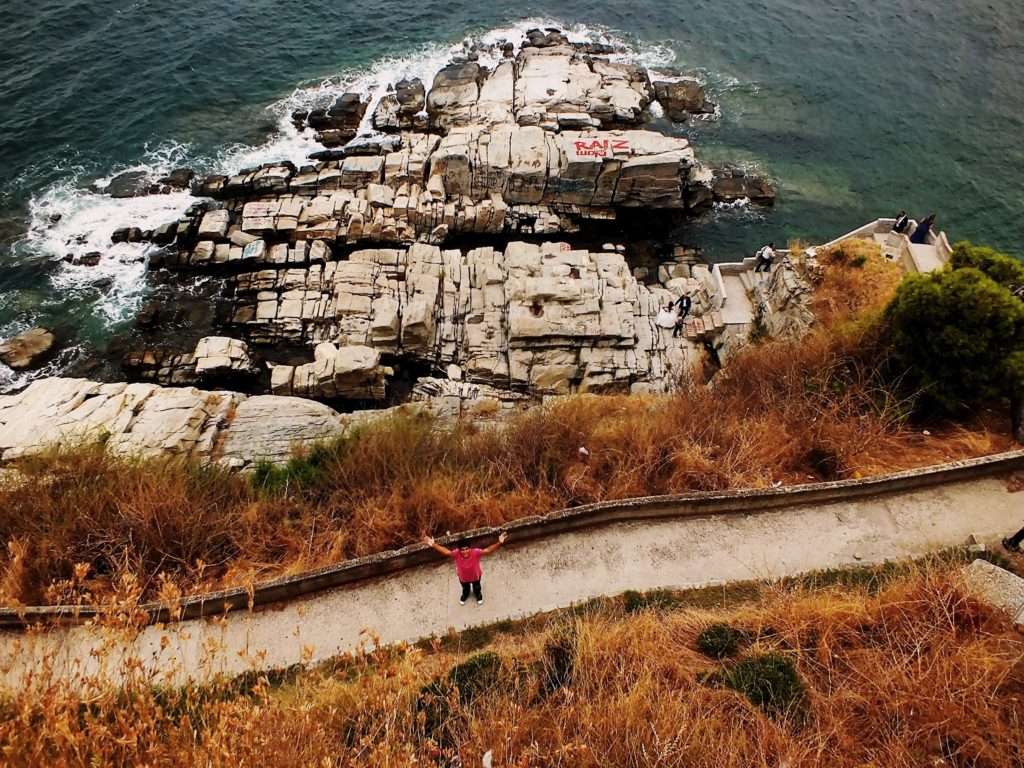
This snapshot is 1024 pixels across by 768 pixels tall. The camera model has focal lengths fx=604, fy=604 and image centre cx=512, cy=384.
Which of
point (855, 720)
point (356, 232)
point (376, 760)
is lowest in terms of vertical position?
point (356, 232)

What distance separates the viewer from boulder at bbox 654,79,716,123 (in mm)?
32906

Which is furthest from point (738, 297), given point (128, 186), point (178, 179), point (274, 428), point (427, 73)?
point (128, 186)

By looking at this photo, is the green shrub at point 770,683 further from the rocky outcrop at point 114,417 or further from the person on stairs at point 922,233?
the person on stairs at point 922,233

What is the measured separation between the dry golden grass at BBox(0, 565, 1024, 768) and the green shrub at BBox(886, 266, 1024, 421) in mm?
6162

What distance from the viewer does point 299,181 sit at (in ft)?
86.5

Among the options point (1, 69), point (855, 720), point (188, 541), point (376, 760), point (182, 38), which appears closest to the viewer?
point (376, 760)

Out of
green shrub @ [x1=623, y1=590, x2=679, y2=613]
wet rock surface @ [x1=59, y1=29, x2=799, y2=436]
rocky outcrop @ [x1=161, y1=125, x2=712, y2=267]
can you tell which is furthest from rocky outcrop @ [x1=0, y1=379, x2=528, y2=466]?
rocky outcrop @ [x1=161, y1=125, x2=712, y2=267]

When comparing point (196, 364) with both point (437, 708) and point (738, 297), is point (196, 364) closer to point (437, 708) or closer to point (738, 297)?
point (437, 708)

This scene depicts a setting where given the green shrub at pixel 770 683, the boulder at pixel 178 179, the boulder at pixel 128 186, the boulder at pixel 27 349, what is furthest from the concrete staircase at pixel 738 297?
the boulder at pixel 128 186

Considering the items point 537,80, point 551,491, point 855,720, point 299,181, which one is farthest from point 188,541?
point 537,80

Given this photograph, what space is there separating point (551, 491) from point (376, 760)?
730 centimetres

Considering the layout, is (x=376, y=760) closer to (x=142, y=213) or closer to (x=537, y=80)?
(x=142, y=213)

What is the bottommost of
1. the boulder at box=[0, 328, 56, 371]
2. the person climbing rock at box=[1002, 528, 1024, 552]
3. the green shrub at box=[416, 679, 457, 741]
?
the boulder at box=[0, 328, 56, 371]

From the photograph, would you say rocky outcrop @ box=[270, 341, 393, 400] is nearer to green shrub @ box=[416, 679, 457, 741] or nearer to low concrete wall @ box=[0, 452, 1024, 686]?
low concrete wall @ box=[0, 452, 1024, 686]
